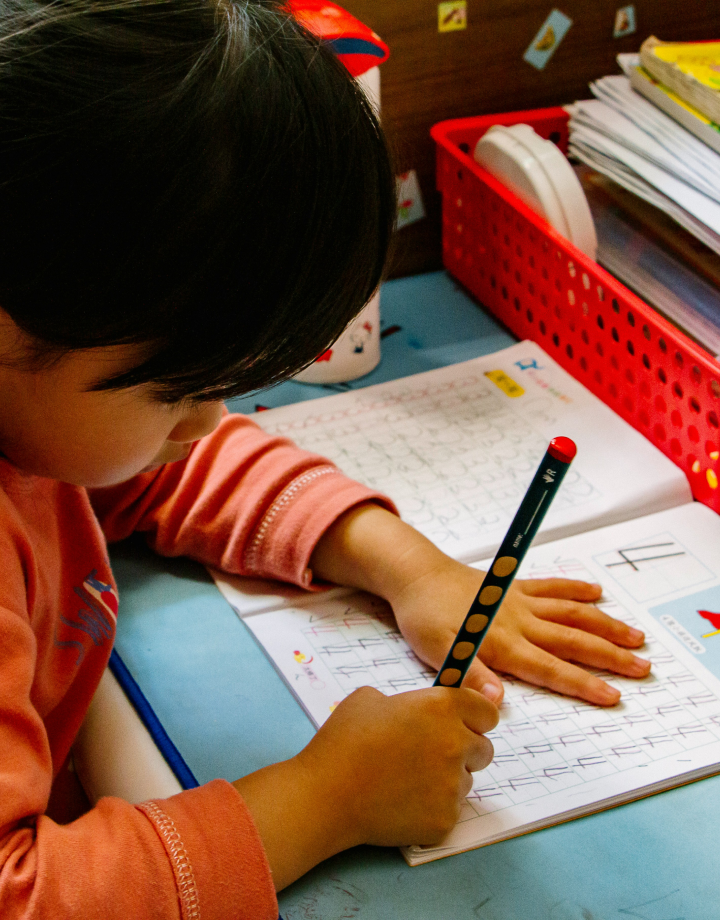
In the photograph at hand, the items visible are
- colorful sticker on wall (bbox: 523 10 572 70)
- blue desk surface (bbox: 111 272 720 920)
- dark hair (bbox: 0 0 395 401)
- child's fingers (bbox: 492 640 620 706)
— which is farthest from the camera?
colorful sticker on wall (bbox: 523 10 572 70)

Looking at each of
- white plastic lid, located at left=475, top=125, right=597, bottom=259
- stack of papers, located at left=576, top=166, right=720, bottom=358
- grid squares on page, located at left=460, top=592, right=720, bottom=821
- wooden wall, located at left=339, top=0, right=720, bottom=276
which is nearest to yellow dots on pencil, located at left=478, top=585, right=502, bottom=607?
grid squares on page, located at left=460, top=592, right=720, bottom=821

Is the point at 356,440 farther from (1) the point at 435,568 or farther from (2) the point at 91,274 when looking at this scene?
(2) the point at 91,274

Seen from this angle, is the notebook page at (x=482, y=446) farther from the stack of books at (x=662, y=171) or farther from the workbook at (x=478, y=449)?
the stack of books at (x=662, y=171)

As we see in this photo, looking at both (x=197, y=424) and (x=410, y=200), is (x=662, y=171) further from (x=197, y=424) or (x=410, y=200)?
(x=197, y=424)

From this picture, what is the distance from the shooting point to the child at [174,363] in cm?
37

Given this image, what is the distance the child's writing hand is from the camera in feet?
1.61

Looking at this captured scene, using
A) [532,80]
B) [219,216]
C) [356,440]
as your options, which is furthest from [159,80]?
[532,80]

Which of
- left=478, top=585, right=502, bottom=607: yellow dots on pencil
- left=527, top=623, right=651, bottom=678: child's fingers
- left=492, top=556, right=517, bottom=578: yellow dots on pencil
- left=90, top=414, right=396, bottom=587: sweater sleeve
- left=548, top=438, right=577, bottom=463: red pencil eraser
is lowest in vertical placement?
left=527, top=623, right=651, bottom=678: child's fingers

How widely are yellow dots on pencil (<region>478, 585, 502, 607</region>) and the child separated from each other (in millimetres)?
66

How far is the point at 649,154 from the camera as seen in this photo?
2.70ft

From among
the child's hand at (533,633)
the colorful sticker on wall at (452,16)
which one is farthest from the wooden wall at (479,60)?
the child's hand at (533,633)

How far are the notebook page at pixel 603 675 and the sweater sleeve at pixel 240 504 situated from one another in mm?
48

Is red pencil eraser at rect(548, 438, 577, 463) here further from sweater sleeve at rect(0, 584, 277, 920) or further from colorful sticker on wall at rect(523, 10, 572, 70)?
colorful sticker on wall at rect(523, 10, 572, 70)

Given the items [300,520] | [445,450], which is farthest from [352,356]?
[300,520]
